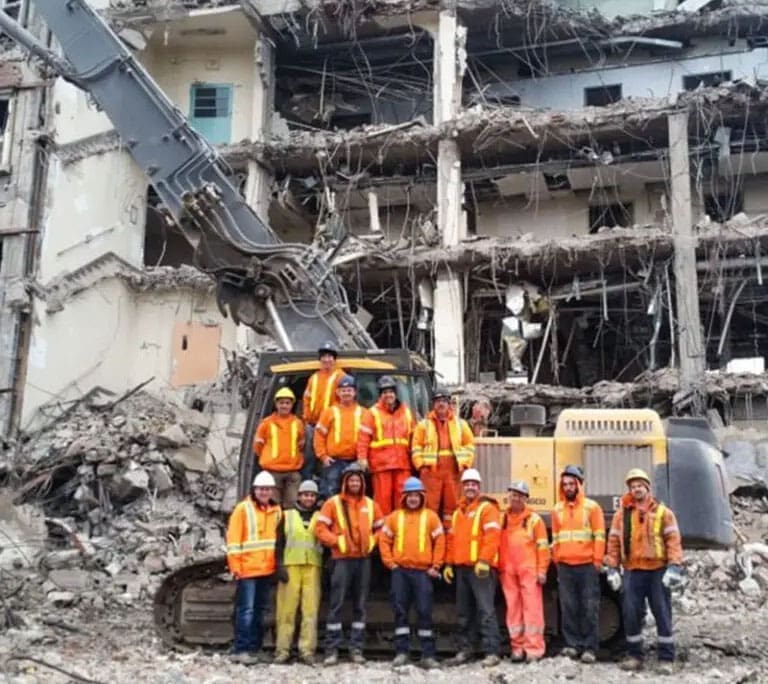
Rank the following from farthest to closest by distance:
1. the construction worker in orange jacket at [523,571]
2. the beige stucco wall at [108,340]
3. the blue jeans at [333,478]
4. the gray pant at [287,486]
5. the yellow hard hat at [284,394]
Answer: the beige stucco wall at [108,340] → the gray pant at [287,486] → the yellow hard hat at [284,394] → the blue jeans at [333,478] → the construction worker in orange jacket at [523,571]

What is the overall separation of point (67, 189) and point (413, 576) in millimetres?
16711

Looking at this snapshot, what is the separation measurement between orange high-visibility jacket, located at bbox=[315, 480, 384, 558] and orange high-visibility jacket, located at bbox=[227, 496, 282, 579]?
43 centimetres

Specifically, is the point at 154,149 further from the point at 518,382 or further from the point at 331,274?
the point at 518,382

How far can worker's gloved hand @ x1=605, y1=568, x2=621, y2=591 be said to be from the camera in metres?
9.92

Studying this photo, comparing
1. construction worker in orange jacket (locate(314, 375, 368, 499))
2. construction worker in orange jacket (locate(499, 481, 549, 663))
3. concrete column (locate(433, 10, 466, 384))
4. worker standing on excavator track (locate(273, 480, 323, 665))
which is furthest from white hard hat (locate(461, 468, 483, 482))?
concrete column (locate(433, 10, 466, 384))

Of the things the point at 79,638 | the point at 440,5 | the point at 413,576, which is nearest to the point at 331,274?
the point at 413,576

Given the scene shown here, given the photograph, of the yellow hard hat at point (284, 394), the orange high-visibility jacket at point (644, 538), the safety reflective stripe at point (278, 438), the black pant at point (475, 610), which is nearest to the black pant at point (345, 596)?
the black pant at point (475, 610)

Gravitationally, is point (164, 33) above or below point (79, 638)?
above

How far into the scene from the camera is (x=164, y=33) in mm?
26844

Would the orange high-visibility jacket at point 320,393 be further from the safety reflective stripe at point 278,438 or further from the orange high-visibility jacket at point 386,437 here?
the orange high-visibility jacket at point 386,437

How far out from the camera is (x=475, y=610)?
9586mm

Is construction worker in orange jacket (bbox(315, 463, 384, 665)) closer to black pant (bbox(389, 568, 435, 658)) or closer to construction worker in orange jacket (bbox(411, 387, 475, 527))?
black pant (bbox(389, 568, 435, 658))

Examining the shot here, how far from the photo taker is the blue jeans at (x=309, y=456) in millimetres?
9906

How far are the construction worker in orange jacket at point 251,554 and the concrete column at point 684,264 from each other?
44.3 feet
